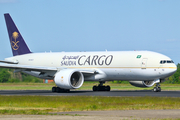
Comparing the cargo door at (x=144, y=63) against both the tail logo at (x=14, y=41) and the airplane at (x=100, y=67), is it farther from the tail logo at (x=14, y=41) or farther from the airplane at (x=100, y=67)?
the tail logo at (x=14, y=41)

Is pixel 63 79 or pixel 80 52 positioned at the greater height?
pixel 80 52

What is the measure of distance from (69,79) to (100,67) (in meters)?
4.86

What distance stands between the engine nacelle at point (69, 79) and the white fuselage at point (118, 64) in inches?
87.1

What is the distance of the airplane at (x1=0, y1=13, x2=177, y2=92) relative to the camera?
115 ft

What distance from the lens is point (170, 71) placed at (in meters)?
34.5

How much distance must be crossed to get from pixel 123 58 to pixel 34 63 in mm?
13698

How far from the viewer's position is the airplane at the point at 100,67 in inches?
1385

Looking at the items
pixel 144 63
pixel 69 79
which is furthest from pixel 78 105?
pixel 144 63

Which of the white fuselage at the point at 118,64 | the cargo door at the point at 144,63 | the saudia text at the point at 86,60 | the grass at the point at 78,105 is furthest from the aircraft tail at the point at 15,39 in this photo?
the grass at the point at 78,105

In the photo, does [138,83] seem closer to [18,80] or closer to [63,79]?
[63,79]

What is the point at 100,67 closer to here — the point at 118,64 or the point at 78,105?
the point at 118,64

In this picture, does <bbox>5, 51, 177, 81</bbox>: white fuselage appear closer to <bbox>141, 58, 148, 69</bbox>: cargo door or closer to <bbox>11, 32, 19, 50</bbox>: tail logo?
<bbox>141, 58, 148, 69</bbox>: cargo door

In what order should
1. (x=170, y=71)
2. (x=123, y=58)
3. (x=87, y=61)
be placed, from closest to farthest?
(x=170, y=71)
(x=123, y=58)
(x=87, y=61)

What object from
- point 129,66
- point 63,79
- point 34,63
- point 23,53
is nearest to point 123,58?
point 129,66
